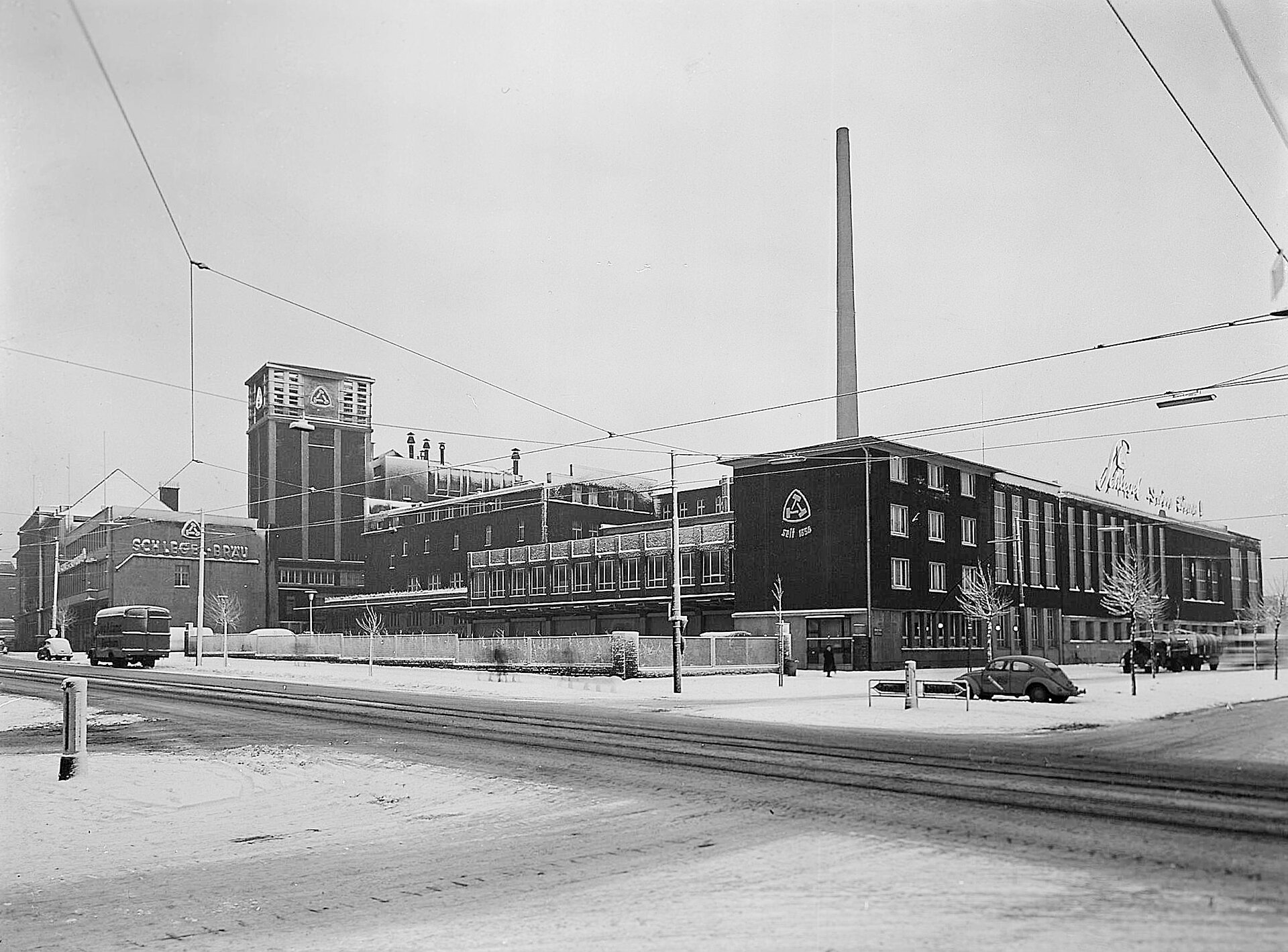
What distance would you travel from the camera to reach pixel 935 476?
197 feet

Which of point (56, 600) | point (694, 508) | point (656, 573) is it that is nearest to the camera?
point (56, 600)

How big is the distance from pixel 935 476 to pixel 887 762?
153ft

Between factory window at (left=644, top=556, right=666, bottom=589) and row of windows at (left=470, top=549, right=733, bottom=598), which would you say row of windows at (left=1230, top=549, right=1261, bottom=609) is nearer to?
row of windows at (left=470, top=549, right=733, bottom=598)

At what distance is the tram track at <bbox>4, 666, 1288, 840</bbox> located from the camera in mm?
11117

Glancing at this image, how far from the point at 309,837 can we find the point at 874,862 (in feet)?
19.0

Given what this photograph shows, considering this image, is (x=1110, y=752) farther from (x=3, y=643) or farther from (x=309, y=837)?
Result: (x=3, y=643)

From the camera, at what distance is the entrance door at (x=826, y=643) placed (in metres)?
54.7

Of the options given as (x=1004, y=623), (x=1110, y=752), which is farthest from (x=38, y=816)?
(x=1004, y=623)

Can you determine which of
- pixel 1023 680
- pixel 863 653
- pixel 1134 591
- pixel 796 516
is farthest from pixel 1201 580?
pixel 1023 680

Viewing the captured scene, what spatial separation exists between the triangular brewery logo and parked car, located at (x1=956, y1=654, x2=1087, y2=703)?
27568 millimetres

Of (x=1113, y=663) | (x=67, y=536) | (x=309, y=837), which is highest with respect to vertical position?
(x=67, y=536)

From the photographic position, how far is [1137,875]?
7.83m

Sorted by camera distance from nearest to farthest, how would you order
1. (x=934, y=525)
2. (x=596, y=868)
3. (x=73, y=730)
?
(x=596, y=868) < (x=73, y=730) < (x=934, y=525)

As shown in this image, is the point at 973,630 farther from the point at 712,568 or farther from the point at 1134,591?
the point at 712,568
